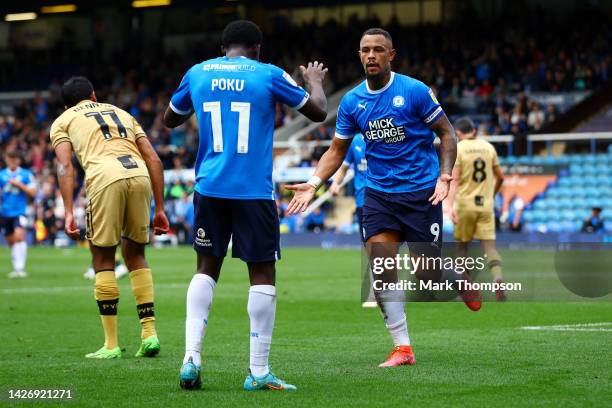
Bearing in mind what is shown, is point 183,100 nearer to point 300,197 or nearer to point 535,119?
point 300,197

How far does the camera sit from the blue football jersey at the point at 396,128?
893 centimetres

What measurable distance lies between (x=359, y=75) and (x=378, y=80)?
34.8 meters

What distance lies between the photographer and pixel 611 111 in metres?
34.8

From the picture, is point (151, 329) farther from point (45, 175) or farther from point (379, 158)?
point (45, 175)

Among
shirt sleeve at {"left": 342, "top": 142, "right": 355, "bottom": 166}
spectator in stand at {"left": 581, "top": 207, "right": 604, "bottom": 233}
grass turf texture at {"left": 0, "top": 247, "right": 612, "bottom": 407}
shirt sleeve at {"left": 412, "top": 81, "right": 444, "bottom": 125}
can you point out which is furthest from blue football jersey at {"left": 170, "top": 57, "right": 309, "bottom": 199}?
spectator in stand at {"left": 581, "top": 207, "right": 604, "bottom": 233}

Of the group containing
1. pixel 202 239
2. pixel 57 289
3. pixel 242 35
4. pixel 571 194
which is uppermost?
pixel 242 35

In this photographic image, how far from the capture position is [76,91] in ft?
32.5

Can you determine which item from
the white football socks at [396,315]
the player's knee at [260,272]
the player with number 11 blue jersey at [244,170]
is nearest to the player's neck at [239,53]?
the player with number 11 blue jersey at [244,170]

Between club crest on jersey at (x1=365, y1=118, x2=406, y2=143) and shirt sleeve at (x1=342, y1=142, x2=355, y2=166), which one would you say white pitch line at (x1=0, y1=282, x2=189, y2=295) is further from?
club crest on jersey at (x1=365, y1=118, x2=406, y2=143)

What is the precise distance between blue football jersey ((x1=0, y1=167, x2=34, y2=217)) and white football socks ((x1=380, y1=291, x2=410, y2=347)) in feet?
47.2

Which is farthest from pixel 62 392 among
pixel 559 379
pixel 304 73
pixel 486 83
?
pixel 486 83

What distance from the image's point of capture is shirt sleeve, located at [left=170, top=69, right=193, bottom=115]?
7785mm

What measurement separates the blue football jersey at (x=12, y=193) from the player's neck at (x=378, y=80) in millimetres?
14371

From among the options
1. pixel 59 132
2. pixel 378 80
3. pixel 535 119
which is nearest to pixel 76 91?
pixel 59 132
